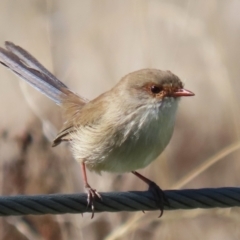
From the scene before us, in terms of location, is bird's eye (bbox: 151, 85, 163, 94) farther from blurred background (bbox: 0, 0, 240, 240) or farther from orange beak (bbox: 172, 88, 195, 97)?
blurred background (bbox: 0, 0, 240, 240)

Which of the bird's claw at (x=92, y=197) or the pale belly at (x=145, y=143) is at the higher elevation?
the pale belly at (x=145, y=143)

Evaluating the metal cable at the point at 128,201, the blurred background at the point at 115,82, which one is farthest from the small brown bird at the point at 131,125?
the blurred background at the point at 115,82

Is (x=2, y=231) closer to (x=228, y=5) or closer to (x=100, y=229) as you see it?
(x=100, y=229)

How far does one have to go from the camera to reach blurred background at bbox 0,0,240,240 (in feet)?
18.4

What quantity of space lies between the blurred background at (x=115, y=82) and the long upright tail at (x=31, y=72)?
549 millimetres

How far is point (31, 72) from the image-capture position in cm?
516

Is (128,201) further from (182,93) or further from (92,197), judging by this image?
(182,93)

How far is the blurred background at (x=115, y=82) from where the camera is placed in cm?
562

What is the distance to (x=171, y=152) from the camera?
6316 mm

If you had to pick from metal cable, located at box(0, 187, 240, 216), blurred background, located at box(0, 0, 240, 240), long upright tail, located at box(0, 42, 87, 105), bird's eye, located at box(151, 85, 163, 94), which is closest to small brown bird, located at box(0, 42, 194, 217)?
bird's eye, located at box(151, 85, 163, 94)

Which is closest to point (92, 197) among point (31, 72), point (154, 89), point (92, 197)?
point (92, 197)

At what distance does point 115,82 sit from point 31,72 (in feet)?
4.53

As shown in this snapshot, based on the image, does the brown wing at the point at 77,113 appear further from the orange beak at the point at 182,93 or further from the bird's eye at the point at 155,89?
the orange beak at the point at 182,93

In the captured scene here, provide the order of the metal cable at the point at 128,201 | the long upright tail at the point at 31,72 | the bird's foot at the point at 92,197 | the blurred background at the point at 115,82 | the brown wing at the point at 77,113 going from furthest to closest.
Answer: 1. the blurred background at the point at 115,82
2. the long upright tail at the point at 31,72
3. the brown wing at the point at 77,113
4. the bird's foot at the point at 92,197
5. the metal cable at the point at 128,201
